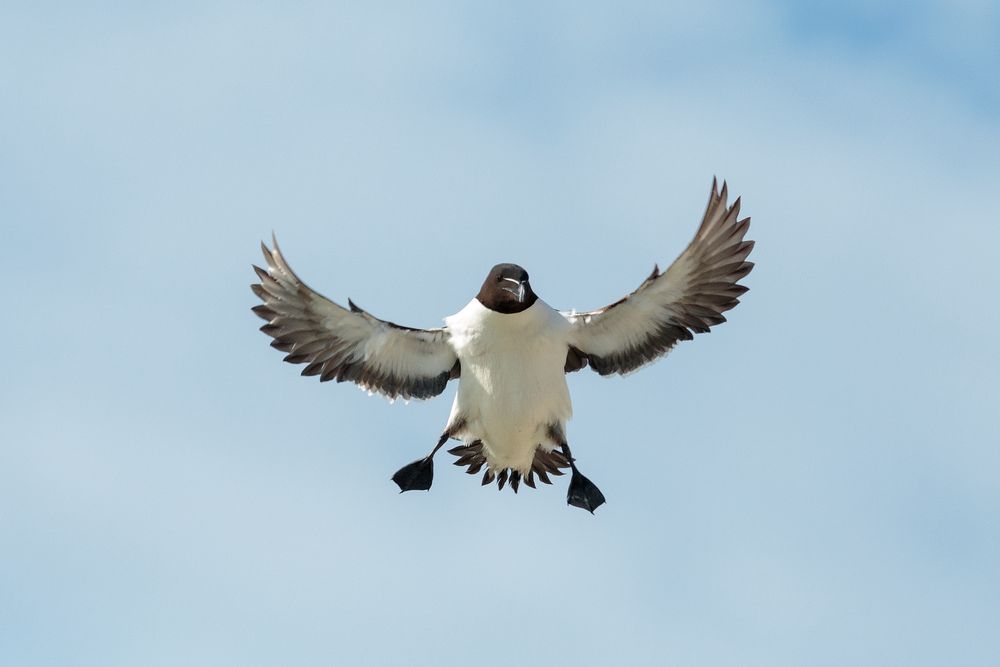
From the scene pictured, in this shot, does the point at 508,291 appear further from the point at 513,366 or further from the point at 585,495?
the point at 585,495

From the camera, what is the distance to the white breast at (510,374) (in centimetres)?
2333

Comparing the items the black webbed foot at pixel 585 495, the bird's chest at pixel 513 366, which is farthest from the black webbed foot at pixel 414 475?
the black webbed foot at pixel 585 495

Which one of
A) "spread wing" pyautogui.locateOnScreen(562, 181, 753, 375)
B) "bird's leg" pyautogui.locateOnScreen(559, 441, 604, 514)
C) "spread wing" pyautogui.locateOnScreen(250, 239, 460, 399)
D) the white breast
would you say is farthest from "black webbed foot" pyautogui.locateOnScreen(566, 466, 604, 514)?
"spread wing" pyautogui.locateOnScreen(250, 239, 460, 399)

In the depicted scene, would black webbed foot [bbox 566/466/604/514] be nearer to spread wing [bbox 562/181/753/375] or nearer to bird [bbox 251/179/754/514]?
bird [bbox 251/179/754/514]

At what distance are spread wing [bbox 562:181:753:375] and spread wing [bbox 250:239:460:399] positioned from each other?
50.7 inches

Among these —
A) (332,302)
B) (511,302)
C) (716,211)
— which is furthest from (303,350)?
(716,211)

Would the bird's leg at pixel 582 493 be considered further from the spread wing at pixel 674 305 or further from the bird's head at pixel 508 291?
the bird's head at pixel 508 291

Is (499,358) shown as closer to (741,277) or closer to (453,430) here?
(453,430)

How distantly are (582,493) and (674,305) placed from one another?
193 cm

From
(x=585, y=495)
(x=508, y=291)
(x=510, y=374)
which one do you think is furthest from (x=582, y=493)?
(x=508, y=291)

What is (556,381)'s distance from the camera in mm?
23547

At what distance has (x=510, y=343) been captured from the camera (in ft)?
76.4

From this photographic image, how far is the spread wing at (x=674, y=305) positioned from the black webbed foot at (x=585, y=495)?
1.07m

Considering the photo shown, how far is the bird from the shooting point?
2336 centimetres
